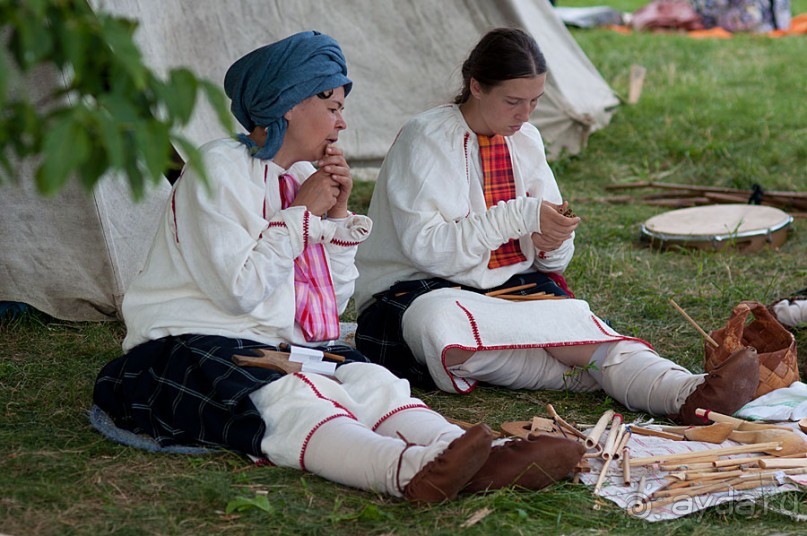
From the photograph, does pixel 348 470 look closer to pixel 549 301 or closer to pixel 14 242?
pixel 549 301

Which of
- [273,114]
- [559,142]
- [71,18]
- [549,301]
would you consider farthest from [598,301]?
[71,18]

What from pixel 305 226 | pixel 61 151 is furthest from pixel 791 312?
pixel 61 151

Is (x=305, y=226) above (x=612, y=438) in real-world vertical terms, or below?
above

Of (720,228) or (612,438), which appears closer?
(612,438)

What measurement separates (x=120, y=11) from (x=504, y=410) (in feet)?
6.91

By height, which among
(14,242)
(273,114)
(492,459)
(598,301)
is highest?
(273,114)

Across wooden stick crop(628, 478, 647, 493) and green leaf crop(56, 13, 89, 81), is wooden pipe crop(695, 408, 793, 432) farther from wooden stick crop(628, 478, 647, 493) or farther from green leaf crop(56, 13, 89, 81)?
green leaf crop(56, 13, 89, 81)

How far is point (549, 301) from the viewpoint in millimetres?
3170

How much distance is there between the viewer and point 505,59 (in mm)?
3166

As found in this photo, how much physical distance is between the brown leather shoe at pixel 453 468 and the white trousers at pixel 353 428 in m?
0.03

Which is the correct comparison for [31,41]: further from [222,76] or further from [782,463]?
[222,76]

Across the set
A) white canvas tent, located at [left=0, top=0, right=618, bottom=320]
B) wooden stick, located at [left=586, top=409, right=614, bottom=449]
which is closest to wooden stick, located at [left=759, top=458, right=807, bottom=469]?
wooden stick, located at [left=586, top=409, right=614, bottom=449]

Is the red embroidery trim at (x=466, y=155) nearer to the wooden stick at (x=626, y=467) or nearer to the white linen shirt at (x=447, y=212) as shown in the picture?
the white linen shirt at (x=447, y=212)

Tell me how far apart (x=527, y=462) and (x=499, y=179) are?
1215 mm
